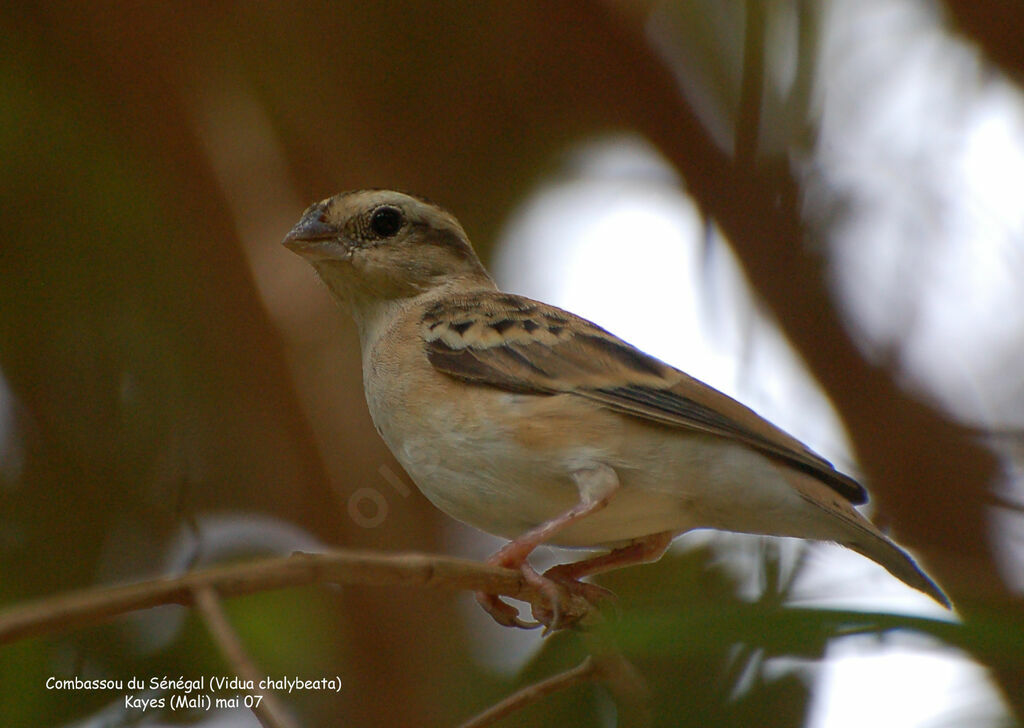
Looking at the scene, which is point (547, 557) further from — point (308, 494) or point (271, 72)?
Result: point (271, 72)

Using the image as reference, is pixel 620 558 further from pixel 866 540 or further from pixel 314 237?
pixel 314 237

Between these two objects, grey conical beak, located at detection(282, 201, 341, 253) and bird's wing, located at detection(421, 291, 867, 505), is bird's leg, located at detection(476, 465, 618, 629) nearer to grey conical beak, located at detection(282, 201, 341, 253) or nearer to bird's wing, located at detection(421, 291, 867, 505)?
bird's wing, located at detection(421, 291, 867, 505)

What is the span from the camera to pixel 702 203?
6336 millimetres

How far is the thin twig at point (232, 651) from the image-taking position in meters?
1.88

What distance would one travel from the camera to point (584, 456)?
378 centimetres

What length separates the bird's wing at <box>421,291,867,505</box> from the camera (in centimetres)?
386

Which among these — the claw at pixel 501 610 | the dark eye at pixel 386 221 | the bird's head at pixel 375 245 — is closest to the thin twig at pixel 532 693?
the claw at pixel 501 610

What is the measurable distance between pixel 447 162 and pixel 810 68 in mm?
2691

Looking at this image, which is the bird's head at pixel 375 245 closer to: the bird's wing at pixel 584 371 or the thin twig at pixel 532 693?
the bird's wing at pixel 584 371

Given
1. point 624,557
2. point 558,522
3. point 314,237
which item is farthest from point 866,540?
point 314,237

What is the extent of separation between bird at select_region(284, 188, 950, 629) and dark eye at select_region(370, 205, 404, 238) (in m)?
0.76

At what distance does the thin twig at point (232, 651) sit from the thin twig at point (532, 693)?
2.70 feet

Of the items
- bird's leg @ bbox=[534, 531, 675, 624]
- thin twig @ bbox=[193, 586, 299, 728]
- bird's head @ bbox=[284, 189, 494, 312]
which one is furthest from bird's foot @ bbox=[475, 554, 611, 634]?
bird's head @ bbox=[284, 189, 494, 312]

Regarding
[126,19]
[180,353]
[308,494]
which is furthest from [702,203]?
[126,19]
